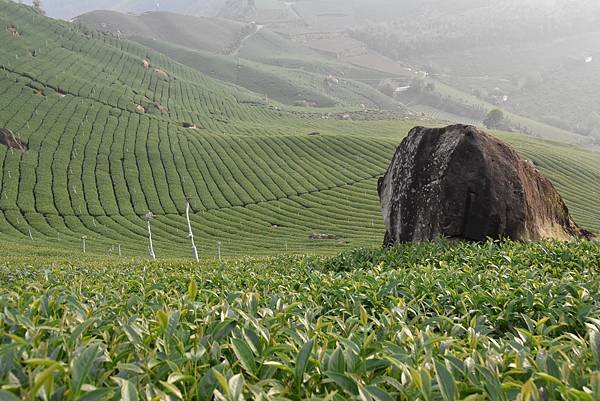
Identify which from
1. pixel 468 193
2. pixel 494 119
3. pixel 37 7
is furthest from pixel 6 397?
pixel 37 7

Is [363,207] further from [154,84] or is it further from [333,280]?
[154,84]

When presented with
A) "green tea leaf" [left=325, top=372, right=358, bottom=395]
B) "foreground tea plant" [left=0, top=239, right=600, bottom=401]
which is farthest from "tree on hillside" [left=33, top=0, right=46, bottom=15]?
"green tea leaf" [left=325, top=372, right=358, bottom=395]

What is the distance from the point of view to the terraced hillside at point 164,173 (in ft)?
189

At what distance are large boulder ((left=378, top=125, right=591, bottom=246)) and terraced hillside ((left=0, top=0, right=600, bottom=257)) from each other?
104 feet

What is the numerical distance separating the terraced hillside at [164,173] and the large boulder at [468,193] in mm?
31692

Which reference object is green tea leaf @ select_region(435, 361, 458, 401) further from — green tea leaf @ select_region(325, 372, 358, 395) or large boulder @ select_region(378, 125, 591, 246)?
large boulder @ select_region(378, 125, 591, 246)

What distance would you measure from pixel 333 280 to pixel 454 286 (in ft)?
5.62

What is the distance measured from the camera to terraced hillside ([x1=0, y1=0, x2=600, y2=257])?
57.6 meters

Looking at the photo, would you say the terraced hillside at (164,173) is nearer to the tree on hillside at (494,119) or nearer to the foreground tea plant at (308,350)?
the foreground tea plant at (308,350)

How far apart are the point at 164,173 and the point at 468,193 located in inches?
2752

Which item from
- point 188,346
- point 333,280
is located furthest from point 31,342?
point 333,280

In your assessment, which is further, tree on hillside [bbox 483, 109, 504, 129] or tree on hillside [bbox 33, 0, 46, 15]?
tree on hillside [bbox 483, 109, 504, 129]

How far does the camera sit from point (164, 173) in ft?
259

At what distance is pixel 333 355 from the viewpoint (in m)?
3.19
